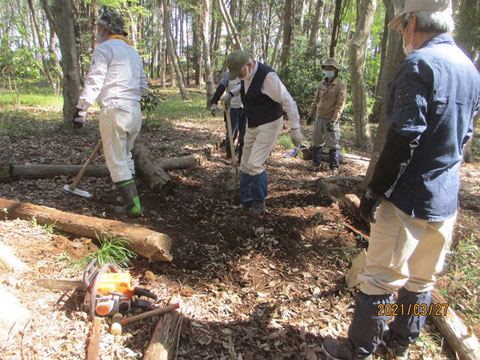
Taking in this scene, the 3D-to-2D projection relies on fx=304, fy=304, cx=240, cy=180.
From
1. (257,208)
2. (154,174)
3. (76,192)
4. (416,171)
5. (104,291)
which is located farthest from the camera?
(154,174)

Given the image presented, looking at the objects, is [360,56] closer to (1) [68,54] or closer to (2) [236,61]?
(2) [236,61]

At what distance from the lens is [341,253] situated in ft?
11.4

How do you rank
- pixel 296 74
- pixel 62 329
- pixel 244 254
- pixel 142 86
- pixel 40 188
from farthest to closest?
pixel 296 74
pixel 40 188
pixel 142 86
pixel 244 254
pixel 62 329

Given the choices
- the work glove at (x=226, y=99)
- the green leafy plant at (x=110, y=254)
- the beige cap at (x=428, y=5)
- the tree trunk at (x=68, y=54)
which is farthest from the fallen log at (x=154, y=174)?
the beige cap at (x=428, y=5)

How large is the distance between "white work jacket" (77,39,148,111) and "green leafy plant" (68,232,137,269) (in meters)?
1.65

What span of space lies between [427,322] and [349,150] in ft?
20.6

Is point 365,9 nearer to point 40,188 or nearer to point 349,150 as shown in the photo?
point 349,150

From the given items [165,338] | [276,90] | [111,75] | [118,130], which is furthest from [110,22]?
[165,338]

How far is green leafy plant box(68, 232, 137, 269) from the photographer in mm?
2867

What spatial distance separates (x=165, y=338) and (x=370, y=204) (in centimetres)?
171

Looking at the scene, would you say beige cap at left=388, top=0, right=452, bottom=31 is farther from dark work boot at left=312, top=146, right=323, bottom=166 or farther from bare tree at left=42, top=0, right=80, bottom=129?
bare tree at left=42, top=0, right=80, bottom=129

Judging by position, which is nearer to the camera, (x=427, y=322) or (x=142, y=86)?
(x=427, y=322)

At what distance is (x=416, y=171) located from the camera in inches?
70.3

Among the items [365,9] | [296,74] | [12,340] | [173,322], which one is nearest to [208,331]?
[173,322]
